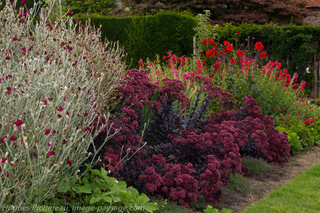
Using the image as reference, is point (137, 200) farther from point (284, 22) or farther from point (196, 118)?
point (284, 22)

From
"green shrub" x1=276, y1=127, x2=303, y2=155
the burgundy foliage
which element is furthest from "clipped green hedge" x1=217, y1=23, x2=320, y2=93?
the burgundy foliage

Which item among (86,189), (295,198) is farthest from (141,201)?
(295,198)

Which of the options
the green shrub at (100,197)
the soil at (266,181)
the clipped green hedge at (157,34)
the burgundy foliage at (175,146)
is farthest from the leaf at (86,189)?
the clipped green hedge at (157,34)

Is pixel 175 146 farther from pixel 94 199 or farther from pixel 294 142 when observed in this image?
pixel 294 142

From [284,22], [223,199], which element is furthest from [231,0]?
[223,199]

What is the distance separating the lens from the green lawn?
3.65 meters

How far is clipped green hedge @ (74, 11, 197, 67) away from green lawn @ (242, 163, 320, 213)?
7518mm

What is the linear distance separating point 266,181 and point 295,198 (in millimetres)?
519

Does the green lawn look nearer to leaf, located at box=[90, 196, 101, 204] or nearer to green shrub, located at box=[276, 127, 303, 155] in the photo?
green shrub, located at box=[276, 127, 303, 155]

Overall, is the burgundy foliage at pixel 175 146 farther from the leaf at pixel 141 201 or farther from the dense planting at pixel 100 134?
the leaf at pixel 141 201

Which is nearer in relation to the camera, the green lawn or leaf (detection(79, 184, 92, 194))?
leaf (detection(79, 184, 92, 194))

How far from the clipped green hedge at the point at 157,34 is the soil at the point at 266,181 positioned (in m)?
6.53

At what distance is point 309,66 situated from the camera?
11211 millimetres

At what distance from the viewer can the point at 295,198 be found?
397 cm
